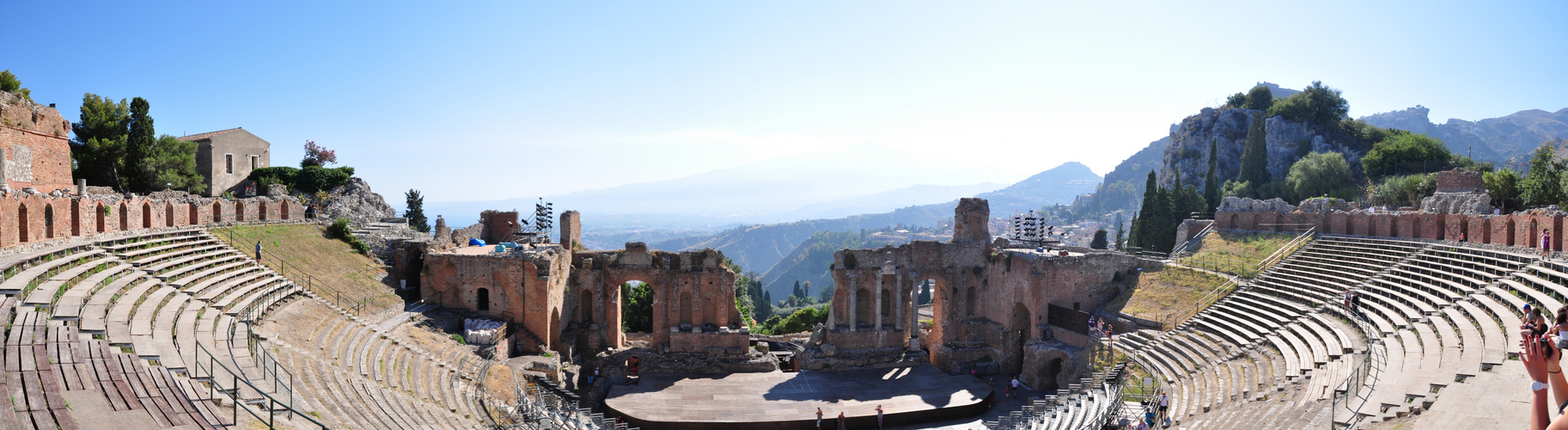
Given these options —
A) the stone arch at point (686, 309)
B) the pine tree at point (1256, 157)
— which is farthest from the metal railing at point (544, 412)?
the pine tree at point (1256, 157)

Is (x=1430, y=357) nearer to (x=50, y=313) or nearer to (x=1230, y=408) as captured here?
(x=1230, y=408)

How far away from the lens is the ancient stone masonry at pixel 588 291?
3097 centimetres

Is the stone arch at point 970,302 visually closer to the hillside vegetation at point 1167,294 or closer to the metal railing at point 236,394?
the hillside vegetation at point 1167,294

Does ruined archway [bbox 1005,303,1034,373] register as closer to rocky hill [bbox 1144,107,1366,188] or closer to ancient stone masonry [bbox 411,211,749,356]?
ancient stone masonry [bbox 411,211,749,356]

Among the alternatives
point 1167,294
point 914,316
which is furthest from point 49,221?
point 1167,294

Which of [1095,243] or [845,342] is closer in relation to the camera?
[845,342]

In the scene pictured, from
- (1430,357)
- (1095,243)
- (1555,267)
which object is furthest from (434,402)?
(1095,243)

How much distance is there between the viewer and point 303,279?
2642 centimetres

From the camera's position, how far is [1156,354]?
2566 centimetres

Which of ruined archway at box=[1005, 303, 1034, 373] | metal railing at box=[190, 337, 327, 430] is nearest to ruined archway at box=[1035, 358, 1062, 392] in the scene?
ruined archway at box=[1005, 303, 1034, 373]

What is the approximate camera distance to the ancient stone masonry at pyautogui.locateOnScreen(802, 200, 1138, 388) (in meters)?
31.9

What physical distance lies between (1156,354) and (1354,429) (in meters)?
12.7

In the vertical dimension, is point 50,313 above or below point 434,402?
above

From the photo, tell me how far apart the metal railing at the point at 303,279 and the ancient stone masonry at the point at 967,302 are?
60.6 feet
